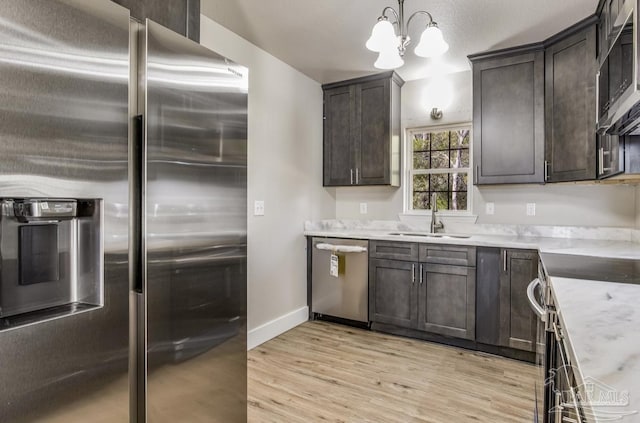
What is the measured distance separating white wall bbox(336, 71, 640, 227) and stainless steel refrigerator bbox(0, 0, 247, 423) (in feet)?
8.87

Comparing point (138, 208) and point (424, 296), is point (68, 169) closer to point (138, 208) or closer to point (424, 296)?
point (138, 208)

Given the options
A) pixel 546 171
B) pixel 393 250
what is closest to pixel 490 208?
pixel 546 171

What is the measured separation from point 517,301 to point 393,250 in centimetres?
107

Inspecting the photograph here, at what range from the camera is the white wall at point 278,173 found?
9.94ft

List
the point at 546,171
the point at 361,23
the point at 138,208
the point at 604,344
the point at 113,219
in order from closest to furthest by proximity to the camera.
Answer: the point at 604,344 → the point at 113,219 → the point at 138,208 → the point at 361,23 → the point at 546,171

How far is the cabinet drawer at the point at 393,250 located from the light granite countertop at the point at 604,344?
6.54 feet

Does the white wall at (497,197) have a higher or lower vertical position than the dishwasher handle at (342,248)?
higher

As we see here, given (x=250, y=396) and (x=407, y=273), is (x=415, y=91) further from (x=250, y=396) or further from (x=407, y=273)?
(x=250, y=396)

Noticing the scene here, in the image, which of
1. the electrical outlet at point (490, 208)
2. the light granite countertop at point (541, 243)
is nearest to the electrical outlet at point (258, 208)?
the light granite countertop at point (541, 243)

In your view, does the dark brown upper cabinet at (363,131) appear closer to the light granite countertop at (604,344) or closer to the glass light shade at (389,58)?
the glass light shade at (389,58)

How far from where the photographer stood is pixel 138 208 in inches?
49.1

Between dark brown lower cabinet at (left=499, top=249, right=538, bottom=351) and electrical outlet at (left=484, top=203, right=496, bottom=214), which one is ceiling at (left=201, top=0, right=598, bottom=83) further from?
dark brown lower cabinet at (left=499, top=249, right=538, bottom=351)

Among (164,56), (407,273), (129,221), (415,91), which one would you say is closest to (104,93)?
(164,56)

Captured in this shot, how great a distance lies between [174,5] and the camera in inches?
60.4
